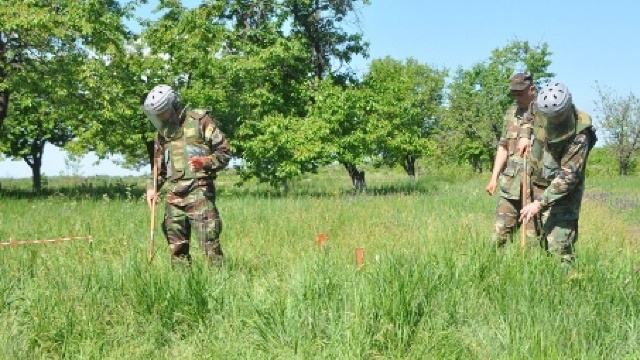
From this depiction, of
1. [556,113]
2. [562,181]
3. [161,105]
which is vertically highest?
[161,105]

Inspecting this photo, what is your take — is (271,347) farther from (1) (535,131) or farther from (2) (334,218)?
(2) (334,218)

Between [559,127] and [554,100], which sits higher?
[554,100]

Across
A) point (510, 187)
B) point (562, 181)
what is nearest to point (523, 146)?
point (510, 187)

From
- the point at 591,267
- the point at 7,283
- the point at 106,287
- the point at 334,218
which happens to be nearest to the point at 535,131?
the point at 591,267

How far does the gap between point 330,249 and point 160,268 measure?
1359mm

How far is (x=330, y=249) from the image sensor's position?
17.8ft

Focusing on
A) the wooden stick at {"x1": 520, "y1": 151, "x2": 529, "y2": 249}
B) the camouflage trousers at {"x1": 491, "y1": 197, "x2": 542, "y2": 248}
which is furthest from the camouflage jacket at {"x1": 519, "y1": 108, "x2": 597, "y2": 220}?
the camouflage trousers at {"x1": 491, "y1": 197, "x2": 542, "y2": 248}

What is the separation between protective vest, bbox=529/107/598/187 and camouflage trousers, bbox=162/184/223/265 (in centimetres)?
302

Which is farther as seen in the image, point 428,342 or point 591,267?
point 591,267

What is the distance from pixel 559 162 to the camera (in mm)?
5816

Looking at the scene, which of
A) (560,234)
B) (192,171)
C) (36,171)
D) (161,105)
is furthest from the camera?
(36,171)

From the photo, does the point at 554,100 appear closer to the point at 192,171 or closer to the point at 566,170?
the point at 566,170

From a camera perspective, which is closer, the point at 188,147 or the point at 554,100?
the point at 554,100

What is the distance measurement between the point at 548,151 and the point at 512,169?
92 cm
